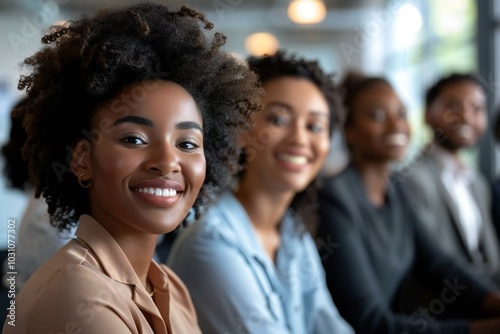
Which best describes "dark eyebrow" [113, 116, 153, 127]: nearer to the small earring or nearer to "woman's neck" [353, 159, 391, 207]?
the small earring

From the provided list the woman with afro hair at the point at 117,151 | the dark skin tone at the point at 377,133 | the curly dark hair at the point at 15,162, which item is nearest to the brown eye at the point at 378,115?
the dark skin tone at the point at 377,133

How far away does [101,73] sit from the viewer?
39.3 inches

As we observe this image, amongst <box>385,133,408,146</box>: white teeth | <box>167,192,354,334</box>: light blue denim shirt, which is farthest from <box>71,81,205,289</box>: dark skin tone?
<box>385,133,408,146</box>: white teeth

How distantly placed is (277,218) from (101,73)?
0.93 metres

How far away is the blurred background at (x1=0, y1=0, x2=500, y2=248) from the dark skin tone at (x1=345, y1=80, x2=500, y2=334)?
0.54 ft

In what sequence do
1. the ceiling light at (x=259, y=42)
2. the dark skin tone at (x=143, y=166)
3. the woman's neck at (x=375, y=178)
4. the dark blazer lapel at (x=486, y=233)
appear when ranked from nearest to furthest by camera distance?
the dark skin tone at (x=143, y=166) < the woman's neck at (x=375, y=178) < the dark blazer lapel at (x=486, y=233) < the ceiling light at (x=259, y=42)

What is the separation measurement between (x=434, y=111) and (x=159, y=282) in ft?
7.85

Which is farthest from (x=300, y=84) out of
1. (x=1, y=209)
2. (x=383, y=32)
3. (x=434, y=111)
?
(x=383, y=32)

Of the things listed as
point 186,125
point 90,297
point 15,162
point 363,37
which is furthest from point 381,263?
point 363,37

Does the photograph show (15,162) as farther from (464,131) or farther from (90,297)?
(464,131)

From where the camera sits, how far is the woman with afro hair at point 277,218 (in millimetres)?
1510

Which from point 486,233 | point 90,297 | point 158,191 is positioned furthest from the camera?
point 486,233

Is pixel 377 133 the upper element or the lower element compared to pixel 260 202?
upper

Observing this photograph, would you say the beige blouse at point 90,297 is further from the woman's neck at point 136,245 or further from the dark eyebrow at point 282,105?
the dark eyebrow at point 282,105
